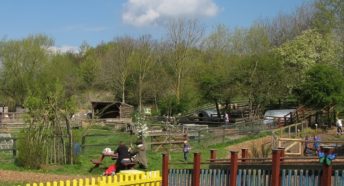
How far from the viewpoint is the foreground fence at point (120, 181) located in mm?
9688

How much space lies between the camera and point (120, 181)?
10555mm

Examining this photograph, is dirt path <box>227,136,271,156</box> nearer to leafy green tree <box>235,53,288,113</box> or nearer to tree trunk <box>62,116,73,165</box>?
tree trunk <box>62,116,73,165</box>

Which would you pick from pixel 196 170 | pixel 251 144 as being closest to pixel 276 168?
pixel 196 170

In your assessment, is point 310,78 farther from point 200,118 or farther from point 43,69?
point 43,69

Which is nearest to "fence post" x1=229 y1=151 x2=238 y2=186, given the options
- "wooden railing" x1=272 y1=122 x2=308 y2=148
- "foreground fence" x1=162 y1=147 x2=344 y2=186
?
"foreground fence" x1=162 y1=147 x2=344 y2=186

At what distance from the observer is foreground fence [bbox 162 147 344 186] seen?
10.7 meters

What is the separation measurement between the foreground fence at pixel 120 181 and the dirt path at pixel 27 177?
7.63 m

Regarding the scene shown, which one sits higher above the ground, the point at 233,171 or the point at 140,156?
the point at 233,171

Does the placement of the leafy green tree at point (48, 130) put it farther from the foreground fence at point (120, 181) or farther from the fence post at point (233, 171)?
the fence post at point (233, 171)

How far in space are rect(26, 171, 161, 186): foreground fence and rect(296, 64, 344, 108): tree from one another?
33.3 metres

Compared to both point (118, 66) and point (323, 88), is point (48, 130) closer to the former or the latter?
point (323, 88)

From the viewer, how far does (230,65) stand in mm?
59656

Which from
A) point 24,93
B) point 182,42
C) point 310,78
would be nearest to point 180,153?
point 310,78

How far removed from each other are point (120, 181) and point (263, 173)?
3020 mm
